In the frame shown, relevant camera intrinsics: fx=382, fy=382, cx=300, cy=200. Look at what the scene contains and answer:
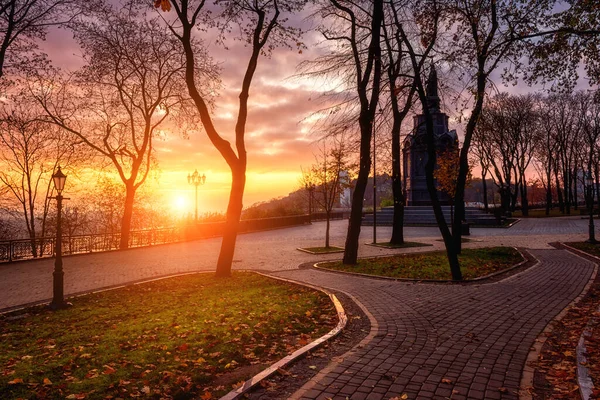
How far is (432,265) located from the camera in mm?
14234

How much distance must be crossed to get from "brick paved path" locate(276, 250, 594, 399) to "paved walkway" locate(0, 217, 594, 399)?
0.04 ft

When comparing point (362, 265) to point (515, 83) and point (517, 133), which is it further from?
point (517, 133)

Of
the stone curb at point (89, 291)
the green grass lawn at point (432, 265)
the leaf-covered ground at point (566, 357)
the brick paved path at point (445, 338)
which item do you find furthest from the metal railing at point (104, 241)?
the leaf-covered ground at point (566, 357)

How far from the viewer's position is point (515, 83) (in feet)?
40.0

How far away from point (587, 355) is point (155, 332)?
22.5ft

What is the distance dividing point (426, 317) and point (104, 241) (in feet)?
69.3

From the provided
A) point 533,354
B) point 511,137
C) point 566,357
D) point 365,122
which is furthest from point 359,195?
point 511,137

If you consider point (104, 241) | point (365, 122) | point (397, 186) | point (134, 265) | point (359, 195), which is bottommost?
point (134, 265)

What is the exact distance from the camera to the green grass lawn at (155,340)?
187 inches

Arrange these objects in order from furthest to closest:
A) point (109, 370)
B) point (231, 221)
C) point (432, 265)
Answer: point (432, 265), point (231, 221), point (109, 370)

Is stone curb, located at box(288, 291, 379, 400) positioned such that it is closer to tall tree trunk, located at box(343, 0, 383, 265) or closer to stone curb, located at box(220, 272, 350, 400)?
stone curb, located at box(220, 272, 350, 400)

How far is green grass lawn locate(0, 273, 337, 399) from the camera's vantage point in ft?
15.6

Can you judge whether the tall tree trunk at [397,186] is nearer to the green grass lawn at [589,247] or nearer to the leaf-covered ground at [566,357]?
the green grass lawn at [589,247]

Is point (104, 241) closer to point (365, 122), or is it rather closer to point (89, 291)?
point (89, 291)
